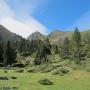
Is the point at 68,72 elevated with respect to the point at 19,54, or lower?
lower

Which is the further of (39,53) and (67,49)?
(67,49)

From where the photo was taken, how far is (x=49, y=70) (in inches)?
3159

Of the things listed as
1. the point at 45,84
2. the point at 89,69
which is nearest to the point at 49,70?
the point at 89,69

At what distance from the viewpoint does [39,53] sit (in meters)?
129

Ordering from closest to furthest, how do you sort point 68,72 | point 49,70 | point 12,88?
point 12,88 → point 68,72 → point 49,70

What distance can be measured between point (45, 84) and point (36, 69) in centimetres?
3768

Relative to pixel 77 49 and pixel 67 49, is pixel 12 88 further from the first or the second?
pixel 67 49

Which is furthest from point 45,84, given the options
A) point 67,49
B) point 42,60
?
point 67,49

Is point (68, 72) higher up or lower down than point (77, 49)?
lower down

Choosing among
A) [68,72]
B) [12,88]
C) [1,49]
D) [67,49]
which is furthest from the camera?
[67,49]

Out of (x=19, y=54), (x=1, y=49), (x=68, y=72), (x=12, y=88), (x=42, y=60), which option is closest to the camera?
(x=12, y=88)

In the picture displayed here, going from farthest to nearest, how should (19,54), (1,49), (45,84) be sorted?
(19,54) → (1,49) → (45,84)

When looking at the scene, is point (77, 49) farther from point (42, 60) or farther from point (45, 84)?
point (45, 84)

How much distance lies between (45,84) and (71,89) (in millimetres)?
6658
